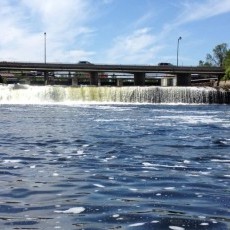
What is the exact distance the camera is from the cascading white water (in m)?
64.8

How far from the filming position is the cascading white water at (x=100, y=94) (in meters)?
64.8

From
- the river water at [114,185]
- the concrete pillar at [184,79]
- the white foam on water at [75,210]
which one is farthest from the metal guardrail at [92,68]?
the white foam on water at [75,210]


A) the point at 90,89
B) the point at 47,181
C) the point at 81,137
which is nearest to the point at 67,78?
the point at 90,89

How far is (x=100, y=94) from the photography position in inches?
2606

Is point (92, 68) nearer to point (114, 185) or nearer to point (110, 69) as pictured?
point (110, 69)

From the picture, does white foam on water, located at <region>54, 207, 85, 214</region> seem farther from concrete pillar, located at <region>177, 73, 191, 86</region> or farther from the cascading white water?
concrete pillar, located at <region>177, 73, 191, 86</region>

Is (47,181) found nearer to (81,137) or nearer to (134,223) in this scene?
(134,223)

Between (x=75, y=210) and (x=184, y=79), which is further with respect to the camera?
(x=184, y=79)

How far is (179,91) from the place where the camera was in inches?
2662

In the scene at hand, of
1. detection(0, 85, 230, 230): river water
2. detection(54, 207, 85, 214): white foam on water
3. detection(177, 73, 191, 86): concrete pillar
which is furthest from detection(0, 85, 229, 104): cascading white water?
detection(54, 207, 85, 214): white foam on water

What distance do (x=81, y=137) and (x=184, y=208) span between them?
11359 millimetres

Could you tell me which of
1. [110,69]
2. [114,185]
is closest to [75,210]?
[114,185]

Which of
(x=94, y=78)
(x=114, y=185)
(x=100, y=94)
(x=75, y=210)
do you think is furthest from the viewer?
(x=94, y=78)

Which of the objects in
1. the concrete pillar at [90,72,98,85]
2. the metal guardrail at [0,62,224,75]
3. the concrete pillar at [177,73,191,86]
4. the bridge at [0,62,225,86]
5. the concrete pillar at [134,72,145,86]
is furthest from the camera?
the concrete pillar at [177,73,191,86]
